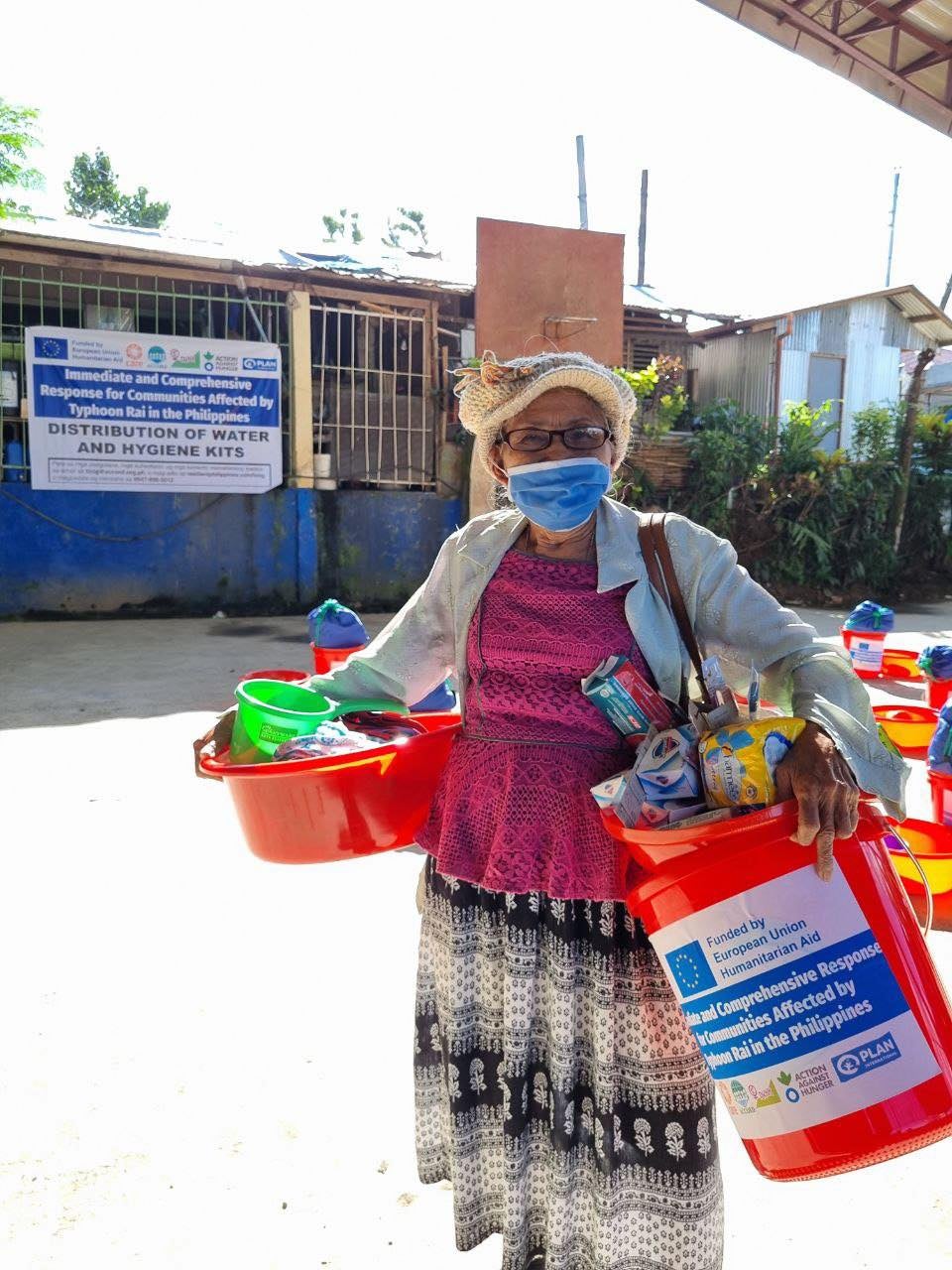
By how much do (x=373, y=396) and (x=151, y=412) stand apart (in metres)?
2.48

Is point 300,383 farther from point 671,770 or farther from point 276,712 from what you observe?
point 671,770

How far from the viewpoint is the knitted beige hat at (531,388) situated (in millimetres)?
1489

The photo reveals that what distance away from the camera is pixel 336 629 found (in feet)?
16.1

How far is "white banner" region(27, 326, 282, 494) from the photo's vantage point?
888 centimetres

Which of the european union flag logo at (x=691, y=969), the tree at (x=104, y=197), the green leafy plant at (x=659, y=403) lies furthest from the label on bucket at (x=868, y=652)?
the tree at (x=104, y=197)

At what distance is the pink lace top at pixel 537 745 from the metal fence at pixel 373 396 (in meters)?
8.96

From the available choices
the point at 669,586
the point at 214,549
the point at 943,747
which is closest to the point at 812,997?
the point at 669,586

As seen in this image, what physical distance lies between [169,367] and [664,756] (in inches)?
358

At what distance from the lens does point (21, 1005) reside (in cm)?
241

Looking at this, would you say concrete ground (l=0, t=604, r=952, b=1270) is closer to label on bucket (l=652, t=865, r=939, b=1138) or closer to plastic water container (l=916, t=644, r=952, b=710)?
label on bucket (l=652, t=865, r=939, b=1138)

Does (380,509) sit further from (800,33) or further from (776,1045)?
(776,1045)

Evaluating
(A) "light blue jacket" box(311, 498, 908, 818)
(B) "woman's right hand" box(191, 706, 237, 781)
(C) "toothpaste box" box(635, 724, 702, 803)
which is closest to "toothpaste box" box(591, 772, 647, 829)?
(C) "toothpaste box" box(635, 724, 702, 803)

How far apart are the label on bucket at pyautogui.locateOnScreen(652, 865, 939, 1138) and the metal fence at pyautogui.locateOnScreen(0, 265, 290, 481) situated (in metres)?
9.40

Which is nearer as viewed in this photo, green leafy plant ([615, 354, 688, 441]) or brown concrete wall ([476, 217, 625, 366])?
brown concrete wall ([476, 217, 625, 366])
